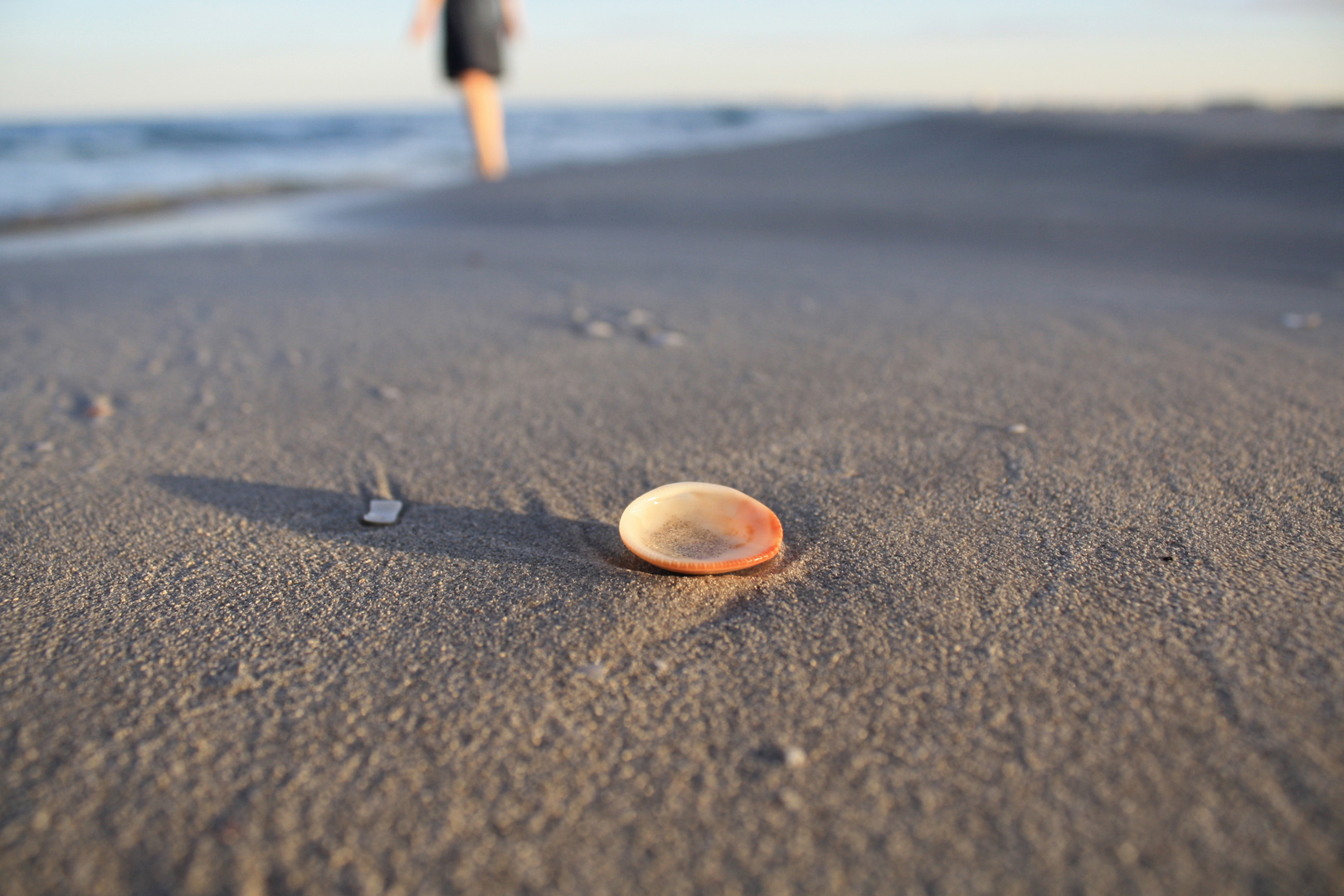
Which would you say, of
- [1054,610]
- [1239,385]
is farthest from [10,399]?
[1239,385]

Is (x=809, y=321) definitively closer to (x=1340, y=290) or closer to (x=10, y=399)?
(x=1340, y=290)

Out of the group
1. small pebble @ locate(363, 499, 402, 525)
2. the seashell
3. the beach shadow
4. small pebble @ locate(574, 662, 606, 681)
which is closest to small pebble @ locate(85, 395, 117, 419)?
the beach shadow

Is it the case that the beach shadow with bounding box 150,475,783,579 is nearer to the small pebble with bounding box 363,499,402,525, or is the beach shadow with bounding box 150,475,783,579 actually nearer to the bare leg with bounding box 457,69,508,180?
the small pebble with bounding box 363,499,402,525

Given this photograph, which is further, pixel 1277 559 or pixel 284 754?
pixel 1277 559

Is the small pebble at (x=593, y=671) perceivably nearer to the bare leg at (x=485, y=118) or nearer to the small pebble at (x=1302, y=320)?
the small pebble at (x=1302, y=320)

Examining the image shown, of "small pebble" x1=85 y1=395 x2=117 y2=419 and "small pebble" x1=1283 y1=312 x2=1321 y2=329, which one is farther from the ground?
"small pebble" x1=85 y1=395 x2=117 y2=419

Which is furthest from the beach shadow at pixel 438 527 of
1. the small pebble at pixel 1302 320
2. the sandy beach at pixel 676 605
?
the small pebble at pixel 1302 320

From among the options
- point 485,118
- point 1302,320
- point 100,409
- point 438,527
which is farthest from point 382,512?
point 485,118
